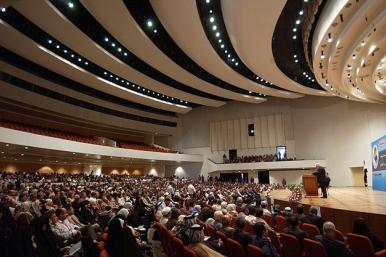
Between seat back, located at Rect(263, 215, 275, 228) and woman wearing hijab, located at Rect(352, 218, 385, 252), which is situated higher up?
woman wearing hijab, located at Rect(352, 218, 385, 252)

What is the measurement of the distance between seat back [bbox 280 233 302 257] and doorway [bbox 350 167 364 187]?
849 inches

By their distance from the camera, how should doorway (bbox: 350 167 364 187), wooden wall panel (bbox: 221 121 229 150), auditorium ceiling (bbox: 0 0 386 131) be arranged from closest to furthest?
auditorium ceiling (bbox: 0 0 386 131)
doorway (bbox: 350 167 364 187)
wooden wall panel (bbox: 221 121 229 150)

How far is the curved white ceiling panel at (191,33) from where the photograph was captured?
11.5 m

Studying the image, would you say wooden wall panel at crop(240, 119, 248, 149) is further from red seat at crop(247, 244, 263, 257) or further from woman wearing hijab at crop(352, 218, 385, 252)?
red seat at crop(247, 244, 263, 257)

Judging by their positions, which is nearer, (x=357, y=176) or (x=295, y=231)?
(x=295, y=231)

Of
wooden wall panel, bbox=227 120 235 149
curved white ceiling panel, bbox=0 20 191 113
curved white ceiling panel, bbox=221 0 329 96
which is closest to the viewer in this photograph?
curved white ceiling panel, bbox=221 0 329 96

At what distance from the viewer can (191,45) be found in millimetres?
14914

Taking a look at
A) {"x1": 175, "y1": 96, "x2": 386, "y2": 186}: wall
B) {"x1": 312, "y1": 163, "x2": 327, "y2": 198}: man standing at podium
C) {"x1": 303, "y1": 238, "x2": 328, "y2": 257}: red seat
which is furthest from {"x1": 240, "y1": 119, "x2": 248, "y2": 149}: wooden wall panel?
{"x1": 303, "y1": 238, "x2": 328, "y2": 257}: red seat

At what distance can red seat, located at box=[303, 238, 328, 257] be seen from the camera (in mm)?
3469

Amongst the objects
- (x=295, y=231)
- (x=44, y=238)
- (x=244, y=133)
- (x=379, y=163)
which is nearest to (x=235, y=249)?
(x=295, y=231)

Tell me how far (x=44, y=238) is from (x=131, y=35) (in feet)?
34.7

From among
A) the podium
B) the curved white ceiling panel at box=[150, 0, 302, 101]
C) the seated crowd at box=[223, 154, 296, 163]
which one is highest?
the curved white ceiling panel at box=[150, 0, 302, 101]

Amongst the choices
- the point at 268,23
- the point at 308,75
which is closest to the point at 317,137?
the point at 308,75

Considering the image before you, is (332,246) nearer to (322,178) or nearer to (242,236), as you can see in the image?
(242,236)
